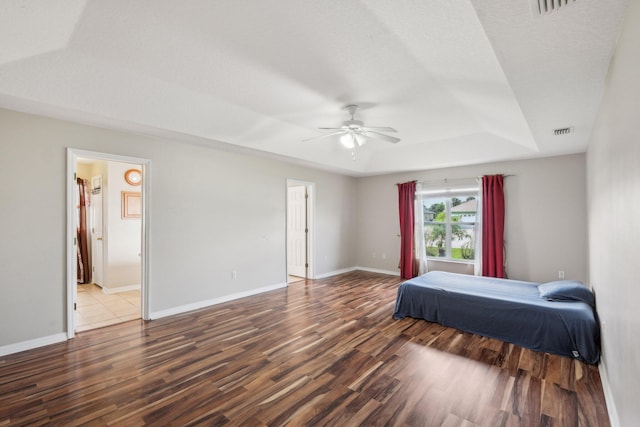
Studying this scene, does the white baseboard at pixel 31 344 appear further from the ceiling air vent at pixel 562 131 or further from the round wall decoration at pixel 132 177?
the ceiling air vent at pixel 562 131

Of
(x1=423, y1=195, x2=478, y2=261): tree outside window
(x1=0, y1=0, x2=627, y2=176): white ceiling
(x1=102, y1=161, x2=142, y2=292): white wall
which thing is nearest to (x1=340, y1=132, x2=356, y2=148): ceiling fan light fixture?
(x1=0, y1=0, x2=627, y2=176): white ceiling

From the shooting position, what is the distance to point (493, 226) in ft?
17.3

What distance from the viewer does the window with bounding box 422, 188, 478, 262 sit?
5.70 m

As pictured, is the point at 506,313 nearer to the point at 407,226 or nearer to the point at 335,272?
the point at 407,226

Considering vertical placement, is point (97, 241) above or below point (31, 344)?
above

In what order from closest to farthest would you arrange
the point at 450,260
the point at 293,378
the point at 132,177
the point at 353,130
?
the point at 293,378 → the point at 353,130 → the point at 132,177 → the point at 450,260

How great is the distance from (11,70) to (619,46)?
4.26 meters

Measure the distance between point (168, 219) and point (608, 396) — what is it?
4.78 m

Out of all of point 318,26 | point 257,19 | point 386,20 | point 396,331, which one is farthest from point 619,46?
point 396,331

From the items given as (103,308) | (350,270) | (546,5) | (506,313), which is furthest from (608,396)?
(103,308)

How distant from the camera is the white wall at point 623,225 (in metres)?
1.31

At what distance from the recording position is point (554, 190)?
4809 millimetres

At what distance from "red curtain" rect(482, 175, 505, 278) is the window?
0.81 ft

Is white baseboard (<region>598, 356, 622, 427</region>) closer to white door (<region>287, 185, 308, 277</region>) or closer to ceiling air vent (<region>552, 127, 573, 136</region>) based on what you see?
ceiling air vent (<region>552, 127, 573, 136</region>)
